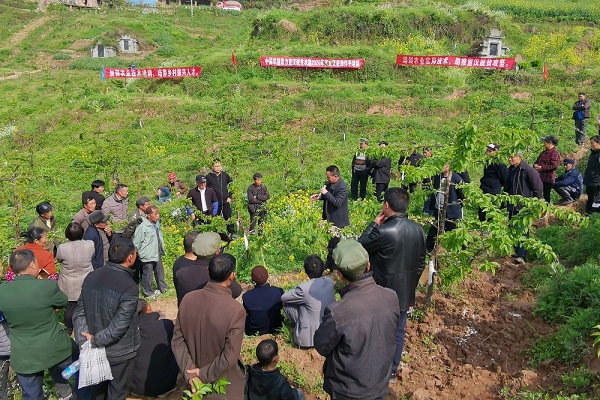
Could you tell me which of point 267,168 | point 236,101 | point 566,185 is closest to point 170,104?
point 236,101

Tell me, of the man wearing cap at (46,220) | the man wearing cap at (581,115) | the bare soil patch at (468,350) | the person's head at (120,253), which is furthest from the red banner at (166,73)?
the person's head at (120,253)

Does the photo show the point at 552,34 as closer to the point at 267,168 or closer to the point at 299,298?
the point at 267,168

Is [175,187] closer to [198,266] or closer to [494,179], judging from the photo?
[198,266]

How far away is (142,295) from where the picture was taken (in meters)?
6.87

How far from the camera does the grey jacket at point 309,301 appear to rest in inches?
184

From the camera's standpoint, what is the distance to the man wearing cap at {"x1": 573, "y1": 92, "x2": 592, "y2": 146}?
12.2m

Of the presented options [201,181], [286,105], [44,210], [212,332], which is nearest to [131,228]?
[44,210]

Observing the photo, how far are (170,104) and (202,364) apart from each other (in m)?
18.2

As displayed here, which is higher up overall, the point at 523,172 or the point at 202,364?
the point at 523,172

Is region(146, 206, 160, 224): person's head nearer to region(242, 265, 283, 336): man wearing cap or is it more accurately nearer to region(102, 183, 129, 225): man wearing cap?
region(102, 183, 129, 225): man wearing cap

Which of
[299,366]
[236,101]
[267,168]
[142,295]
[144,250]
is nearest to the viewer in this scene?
[299,366]

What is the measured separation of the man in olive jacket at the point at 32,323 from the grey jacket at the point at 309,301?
2193 mm

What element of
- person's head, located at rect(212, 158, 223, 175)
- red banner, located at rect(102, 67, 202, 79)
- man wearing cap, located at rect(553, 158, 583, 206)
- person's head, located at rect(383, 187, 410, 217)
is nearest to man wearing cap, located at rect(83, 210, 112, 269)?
person's head, located at rect(212, 158, 223, 175)

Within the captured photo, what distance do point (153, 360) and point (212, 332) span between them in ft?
5.14
